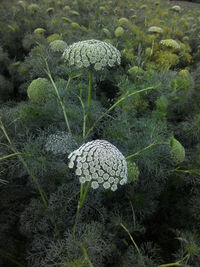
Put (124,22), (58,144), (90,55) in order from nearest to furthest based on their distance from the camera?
(90,55), (58,144), (124,22)

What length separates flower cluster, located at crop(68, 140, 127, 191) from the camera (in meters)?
1.04

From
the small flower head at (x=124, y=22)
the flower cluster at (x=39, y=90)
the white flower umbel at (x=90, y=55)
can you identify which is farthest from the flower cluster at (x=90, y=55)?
the small flower head at (x=124, y=22)

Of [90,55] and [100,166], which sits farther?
[90,55]

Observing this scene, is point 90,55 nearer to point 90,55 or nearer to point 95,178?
point 90,55

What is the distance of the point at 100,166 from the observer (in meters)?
1.09

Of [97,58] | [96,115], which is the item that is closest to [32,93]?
[96,115]

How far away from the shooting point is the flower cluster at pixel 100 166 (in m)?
1.04

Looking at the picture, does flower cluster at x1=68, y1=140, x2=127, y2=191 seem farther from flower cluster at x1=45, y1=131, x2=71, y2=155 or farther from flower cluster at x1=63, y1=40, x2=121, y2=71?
flower cluster at x1=63, y1=40, x2=121, y2=71

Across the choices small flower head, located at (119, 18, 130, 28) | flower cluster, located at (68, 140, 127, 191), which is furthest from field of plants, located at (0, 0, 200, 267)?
small flower head, located at (119, 18, 130, 28)

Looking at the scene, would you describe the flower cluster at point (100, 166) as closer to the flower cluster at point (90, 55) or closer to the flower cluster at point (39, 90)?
the flower cluster at point (90, 55)

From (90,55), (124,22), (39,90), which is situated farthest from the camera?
(124,22)

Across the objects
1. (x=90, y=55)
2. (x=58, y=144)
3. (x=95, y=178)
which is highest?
(x=90, y=55)

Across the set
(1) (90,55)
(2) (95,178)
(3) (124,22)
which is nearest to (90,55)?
(1) (90,55)

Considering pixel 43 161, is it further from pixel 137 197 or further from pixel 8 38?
pixel 8 38
